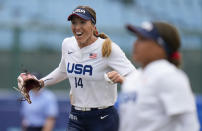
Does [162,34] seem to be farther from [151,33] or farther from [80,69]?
[80,69]

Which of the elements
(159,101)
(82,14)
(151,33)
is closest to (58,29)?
(82,14)

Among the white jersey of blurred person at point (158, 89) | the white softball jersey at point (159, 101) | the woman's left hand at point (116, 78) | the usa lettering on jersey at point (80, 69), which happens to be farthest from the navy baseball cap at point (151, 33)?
the usa lettering on jersey at point (80, 69)

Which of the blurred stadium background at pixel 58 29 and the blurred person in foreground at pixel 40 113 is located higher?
the blurred stadium background at pixel 58 29

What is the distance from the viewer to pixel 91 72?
4832mm

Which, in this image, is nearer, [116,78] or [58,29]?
[116,78]

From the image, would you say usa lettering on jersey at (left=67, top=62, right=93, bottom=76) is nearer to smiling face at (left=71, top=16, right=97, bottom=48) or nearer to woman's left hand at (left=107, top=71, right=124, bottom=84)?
smiling face at (left=71, top=16, right=97, bottom=48)

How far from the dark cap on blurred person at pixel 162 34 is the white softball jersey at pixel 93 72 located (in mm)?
1708

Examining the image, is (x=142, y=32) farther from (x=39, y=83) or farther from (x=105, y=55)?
(x=39, y=83)

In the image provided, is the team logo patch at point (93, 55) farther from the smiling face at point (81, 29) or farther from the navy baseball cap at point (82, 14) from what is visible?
the navy baseball cap at point (82, 14)

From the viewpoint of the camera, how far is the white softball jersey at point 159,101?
2.88m

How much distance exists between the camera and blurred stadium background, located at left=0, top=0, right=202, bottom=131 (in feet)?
42.2

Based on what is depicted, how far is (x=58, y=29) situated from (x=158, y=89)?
10.3m

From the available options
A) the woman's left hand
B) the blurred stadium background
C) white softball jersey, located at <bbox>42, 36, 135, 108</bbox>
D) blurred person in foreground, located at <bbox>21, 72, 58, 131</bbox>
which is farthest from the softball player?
the blurred stadium background

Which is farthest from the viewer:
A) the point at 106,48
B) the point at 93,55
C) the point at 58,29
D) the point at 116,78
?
the point at 58,29
